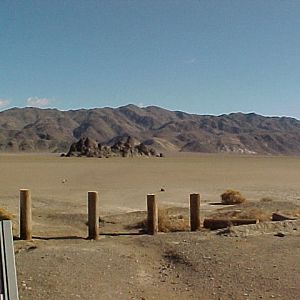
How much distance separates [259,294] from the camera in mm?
7902

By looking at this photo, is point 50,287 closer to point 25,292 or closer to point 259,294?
point 25,292

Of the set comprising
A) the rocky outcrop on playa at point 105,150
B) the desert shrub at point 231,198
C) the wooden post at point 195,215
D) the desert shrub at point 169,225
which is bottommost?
the desert shrub at point 231,198

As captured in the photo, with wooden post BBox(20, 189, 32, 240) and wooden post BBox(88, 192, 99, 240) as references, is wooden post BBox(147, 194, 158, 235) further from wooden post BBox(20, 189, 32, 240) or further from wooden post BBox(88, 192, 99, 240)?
wooden post BBox(20, 189, 32, 240)

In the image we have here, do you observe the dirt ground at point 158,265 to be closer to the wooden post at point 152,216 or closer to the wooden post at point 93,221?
the wooden post at point 93,221

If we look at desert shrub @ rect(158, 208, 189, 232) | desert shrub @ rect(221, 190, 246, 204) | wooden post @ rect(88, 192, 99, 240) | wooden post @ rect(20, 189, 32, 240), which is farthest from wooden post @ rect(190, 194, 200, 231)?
desert shrub @ rect(221, 190, 246, 204)

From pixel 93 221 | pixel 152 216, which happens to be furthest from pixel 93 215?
pixel 152 216

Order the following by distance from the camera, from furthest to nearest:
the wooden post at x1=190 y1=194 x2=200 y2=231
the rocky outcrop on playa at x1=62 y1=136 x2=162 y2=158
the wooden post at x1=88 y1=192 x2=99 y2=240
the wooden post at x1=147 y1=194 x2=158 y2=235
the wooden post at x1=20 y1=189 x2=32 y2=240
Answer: the rocky outcrop on playa at x1=62 y1=136 x2=162 y2=158
the wooden post at x1=190 y1=194 x2=200 y2=231
the wooden post at x1=147 y1=194 x2=158 y2=235
the wooden post at x1=88 y1=192 x2=99 y2=240
the wooden post at x1=20 y1=189 x2=32 y2=240

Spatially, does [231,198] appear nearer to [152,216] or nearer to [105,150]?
[152,216]

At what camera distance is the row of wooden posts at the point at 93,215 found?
12.0 meters

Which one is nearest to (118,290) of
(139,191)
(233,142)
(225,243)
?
(225,243)

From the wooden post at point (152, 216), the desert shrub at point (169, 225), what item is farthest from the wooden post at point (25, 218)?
the desert shrub at point (169, 225)

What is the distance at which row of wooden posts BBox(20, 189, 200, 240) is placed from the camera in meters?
12.0

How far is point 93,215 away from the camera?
12.3 meters

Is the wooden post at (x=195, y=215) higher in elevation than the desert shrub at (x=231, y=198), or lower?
higher
